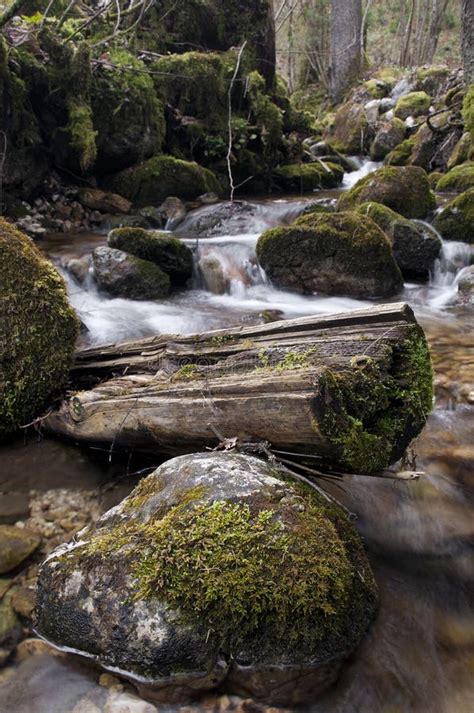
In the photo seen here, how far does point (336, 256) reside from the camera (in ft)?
24.3

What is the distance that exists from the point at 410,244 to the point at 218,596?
7.31m

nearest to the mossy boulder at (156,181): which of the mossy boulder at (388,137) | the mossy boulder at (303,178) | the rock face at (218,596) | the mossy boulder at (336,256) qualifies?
the mossy boulder at (303,178)

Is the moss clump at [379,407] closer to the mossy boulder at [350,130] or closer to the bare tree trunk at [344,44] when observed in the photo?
the mossy boulder at [350,130]

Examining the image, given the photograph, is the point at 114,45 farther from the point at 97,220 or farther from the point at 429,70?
the point at 429,70

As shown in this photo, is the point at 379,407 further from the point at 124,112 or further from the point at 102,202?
the point at 124,112

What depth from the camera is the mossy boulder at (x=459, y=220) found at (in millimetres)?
8695

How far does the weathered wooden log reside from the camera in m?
2.40

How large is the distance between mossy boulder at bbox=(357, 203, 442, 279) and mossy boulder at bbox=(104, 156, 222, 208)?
18.6 feet

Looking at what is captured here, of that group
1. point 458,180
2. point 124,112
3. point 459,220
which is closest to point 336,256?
point 459,220

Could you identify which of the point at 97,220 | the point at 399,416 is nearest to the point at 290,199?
the point at 97,220

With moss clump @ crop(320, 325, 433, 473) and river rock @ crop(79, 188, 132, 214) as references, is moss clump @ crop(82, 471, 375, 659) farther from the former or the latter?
river rock @ crop(79, 188, 132, 214)

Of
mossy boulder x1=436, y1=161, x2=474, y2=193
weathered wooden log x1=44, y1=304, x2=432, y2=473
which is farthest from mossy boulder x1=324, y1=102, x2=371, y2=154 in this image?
weathered wooden log x1=44, y1=304, x2=432, y2=473

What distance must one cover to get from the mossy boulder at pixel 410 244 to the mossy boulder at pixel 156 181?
5659 mm

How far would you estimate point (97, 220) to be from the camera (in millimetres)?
10852
